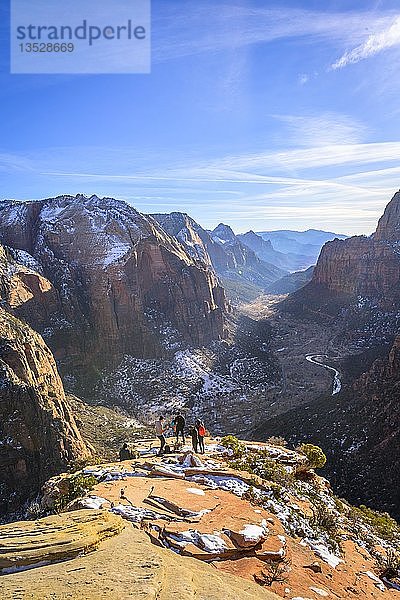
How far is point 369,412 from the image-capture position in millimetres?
45438

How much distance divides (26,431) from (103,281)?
47.3 meters

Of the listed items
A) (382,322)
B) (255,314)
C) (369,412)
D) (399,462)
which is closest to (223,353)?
(382,322)

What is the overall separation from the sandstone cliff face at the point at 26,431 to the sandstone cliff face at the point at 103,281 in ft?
90.5

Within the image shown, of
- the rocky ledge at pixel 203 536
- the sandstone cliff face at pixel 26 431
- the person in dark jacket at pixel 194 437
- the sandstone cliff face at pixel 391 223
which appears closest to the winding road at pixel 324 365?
the sandstone cliff face at pixel 26 431

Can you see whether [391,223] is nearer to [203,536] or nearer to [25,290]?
[25,290]

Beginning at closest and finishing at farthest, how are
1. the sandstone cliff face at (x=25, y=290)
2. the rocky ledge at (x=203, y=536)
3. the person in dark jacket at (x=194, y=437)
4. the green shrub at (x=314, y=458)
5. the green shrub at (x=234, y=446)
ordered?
the rocky ledge at (x=203, y=536) < the person in dark jacket at (x=194, y=437) < the green shrub at (x=234, y=446) < the green shrub at (x=314, y=458) < the sandstone cliff face at (x=25, y=290)

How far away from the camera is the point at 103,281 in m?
81.5

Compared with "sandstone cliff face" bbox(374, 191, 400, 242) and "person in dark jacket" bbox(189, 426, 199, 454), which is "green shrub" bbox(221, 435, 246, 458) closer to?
→ "person in dark jacket" bbox(189, 426, 199, 454)

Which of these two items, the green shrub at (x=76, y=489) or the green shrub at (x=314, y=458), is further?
the green shrub at (x=314, y=458)

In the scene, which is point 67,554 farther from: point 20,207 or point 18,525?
point 20,207

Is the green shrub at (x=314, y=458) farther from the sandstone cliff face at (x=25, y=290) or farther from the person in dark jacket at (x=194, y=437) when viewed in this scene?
the sandstone cliff face at (x=25, y=290)

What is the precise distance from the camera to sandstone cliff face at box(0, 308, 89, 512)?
112 feet

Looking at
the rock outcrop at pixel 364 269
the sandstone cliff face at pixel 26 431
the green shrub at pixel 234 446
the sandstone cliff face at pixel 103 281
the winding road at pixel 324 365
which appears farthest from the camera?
the rock outcrop at pixel 364 269

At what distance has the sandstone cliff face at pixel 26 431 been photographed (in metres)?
34.2
